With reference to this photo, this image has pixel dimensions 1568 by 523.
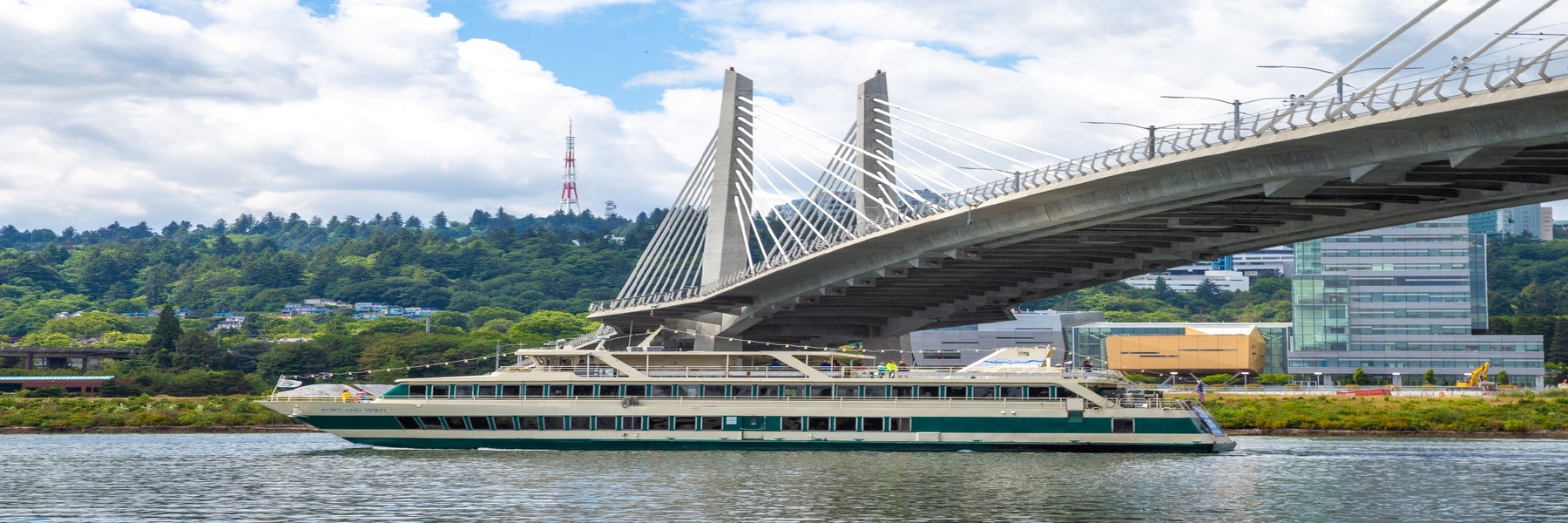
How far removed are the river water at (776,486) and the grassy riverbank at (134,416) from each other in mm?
15806

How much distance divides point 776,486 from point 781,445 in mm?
12761

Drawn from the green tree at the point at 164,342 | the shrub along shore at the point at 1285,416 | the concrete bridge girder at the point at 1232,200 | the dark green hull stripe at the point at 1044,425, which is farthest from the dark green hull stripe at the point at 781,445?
the green tree at the point at 164,342

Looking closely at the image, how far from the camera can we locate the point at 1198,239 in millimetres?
52219

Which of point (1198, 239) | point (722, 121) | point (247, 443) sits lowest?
point (247, 443)

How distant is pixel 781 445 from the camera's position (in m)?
49.6

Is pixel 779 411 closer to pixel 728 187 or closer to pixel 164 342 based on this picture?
pixel 728 187

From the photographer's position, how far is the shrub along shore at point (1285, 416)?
6272 cm

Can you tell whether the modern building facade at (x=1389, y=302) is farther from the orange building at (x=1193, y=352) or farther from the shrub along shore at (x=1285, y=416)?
the shrub along shore at (x=1285, y=416)

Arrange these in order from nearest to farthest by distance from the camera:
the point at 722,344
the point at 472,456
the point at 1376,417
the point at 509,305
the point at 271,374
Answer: the point at 472,456 < the point at 1376,417 < the point at 722,344 < the point at 271,374 < the point at 509,305

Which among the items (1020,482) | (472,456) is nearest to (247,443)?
(472,456)

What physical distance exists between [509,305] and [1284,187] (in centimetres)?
14639

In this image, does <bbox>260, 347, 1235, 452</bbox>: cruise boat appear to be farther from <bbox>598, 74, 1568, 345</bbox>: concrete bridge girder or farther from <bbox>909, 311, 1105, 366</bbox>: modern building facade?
<bbox>909, 311, 1105, 366</bbox>: modern building facade

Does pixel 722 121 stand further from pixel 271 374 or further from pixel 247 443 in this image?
pixel 271 374

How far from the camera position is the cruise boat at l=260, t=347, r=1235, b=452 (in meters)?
48.6
